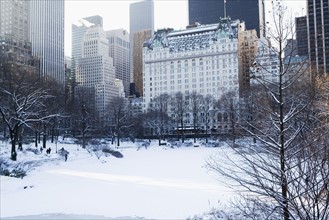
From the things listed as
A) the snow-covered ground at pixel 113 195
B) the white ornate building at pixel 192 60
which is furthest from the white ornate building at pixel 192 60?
the snow-covered ground at pixel 113 195

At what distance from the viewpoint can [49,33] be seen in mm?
177875

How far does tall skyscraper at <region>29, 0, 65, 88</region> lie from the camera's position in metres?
168

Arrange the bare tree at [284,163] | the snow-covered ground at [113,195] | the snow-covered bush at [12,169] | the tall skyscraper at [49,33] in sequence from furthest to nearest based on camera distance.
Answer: the tall skyscraper at [49,33]
the snow-covered bush at [12,169]
the snow-covered ground at [113,195]
the bare tree at [284,163]

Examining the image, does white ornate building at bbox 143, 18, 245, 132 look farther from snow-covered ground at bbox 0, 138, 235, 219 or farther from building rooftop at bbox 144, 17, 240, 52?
snow-covered ground at bbox 0, 138, 235, 219

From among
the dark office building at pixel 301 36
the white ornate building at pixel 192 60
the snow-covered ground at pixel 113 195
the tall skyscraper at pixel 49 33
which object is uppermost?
the tall skyscraper at pixel 49 33

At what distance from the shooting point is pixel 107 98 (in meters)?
169

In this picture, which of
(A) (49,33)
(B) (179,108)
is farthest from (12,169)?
(A) (49,33)

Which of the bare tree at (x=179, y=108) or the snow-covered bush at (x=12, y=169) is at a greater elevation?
the bare tree at (x=179, y=108)

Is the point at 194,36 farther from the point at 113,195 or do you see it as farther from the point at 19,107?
the point at 113,195

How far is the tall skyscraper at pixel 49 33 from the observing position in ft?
552

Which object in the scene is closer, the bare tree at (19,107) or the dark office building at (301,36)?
the dark office building at (301,36)

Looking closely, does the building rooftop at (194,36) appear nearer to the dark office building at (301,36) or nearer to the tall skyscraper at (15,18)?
the tall skyscraper at (15,18)

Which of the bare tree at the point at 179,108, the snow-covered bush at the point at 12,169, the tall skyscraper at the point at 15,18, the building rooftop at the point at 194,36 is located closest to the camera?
the snow-covered bush at the point at 12,169

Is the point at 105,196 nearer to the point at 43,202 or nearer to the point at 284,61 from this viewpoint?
the point at 43,202
